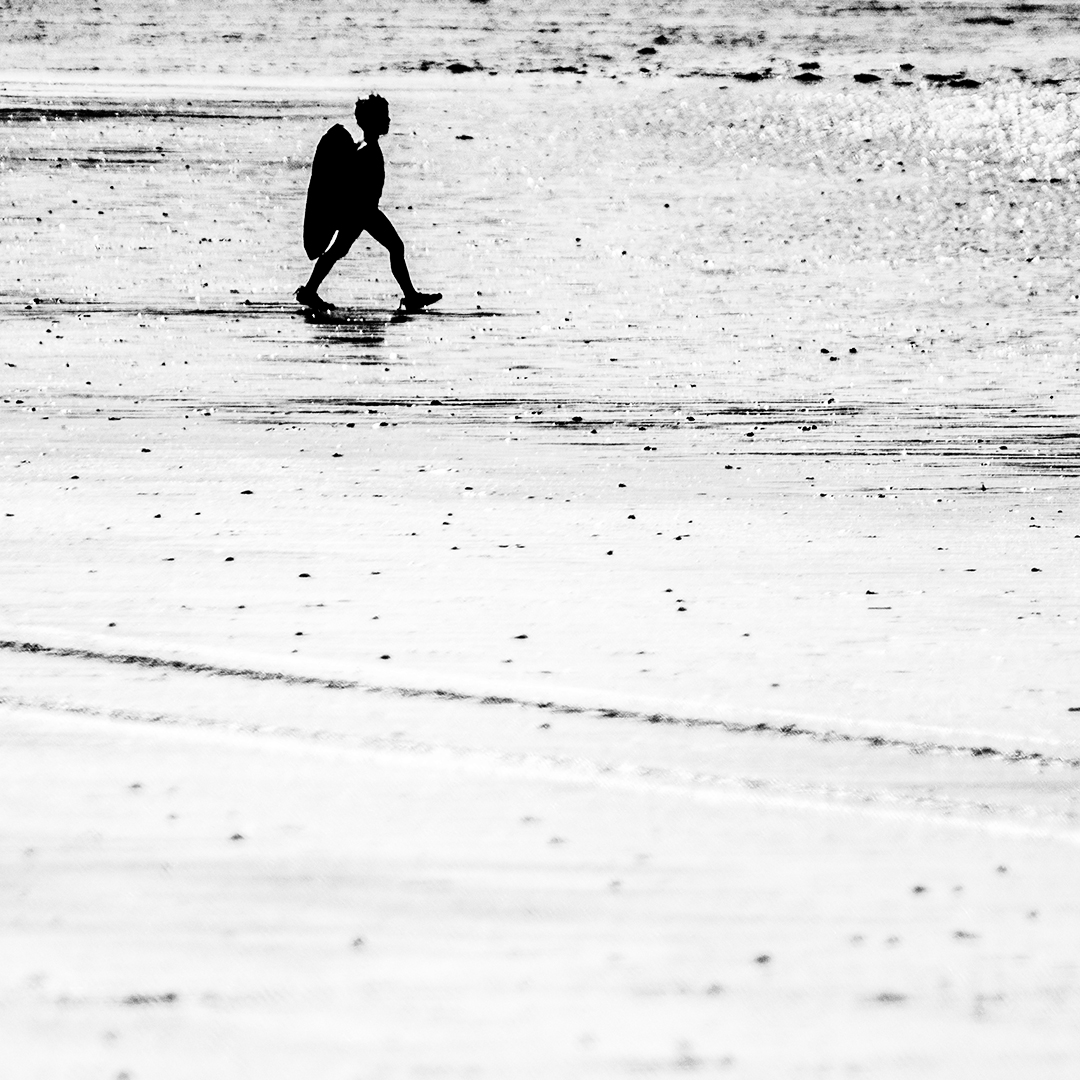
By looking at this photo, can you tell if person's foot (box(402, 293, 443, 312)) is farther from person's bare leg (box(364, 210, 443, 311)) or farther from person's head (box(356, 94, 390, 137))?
person's head (box(356, 94, 390, 137))

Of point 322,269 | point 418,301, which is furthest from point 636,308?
point 322,269

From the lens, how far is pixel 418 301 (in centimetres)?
1140

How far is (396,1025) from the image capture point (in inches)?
113

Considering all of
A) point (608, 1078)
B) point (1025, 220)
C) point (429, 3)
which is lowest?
point (608, 1078)

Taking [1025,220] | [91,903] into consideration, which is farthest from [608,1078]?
[1025,220]

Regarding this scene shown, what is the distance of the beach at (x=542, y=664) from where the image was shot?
9.73 feet

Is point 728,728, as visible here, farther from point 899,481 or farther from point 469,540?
point 899,481

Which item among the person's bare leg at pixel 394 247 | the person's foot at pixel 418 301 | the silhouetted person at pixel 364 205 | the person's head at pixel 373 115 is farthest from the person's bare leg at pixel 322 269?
the person's head at pixel 373 115

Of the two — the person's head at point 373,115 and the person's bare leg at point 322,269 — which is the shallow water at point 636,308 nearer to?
the person's bare leg at point 322,269

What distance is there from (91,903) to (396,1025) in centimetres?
73

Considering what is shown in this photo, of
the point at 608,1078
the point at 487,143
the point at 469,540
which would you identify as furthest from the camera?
the point at 487,143

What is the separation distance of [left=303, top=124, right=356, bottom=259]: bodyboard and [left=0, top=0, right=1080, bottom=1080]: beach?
1.85ft

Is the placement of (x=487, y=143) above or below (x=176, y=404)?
above

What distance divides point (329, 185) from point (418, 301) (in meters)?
0.91
